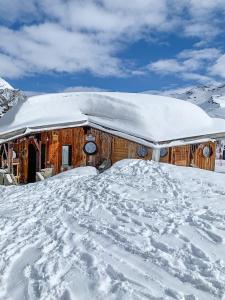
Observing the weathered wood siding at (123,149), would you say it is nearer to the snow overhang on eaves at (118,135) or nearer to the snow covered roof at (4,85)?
the snow overhang on eaves at (118,135)

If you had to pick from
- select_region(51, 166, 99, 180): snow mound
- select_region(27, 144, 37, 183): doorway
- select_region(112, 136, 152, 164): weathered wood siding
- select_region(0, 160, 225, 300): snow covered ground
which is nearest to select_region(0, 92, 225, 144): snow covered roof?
select_region(112, 136, 152, 164): weathered wood siding

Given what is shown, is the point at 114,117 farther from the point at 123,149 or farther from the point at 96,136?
the point at 123,149

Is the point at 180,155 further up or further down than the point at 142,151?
further down

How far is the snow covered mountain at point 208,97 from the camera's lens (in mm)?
Result: 103500

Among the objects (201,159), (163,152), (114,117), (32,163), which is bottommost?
(32,163)

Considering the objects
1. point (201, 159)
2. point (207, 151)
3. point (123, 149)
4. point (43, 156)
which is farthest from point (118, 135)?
point (207, 151)

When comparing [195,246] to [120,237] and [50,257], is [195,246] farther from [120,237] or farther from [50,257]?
[50,257]

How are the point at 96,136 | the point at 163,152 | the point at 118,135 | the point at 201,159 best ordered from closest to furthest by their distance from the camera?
the point at 118,135 < the point at 163,152 < the point at 96,136 < the point at 201,159

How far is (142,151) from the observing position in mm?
16781

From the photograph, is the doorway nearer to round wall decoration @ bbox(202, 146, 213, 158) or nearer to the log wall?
the log wall

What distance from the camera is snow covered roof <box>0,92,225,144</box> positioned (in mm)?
16984

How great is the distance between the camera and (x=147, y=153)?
1664 cm

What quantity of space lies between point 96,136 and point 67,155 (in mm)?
1750

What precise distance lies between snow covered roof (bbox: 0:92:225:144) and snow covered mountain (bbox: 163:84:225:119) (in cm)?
7654
